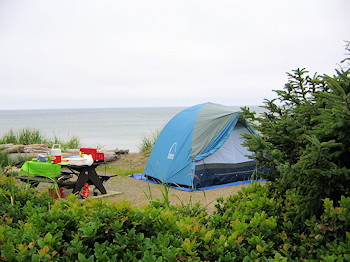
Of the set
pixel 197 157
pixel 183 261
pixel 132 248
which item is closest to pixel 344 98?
pixel 183 261

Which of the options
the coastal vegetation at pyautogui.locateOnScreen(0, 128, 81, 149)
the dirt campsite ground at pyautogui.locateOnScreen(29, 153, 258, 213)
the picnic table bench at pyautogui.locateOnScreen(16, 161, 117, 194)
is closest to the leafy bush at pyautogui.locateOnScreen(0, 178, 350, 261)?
the dirt campsite ground at pyautogui.locateOnScreen(29, 153, 258, 213)

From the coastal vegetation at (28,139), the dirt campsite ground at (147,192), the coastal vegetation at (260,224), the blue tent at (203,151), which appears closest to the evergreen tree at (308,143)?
the coastal vegetation at (260,224)

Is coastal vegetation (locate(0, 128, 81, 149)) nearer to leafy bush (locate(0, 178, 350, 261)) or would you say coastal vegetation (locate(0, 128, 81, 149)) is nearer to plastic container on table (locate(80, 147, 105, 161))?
plastic container on table (locate(80, 147, 105, 161))

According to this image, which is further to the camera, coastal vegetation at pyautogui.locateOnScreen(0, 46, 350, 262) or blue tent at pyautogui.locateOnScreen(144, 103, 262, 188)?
blue tent at pyautogui.locateOnScreen(144, 103, 262, 188)

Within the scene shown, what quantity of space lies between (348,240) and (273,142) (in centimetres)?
91

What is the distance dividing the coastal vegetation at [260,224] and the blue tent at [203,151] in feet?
16.8

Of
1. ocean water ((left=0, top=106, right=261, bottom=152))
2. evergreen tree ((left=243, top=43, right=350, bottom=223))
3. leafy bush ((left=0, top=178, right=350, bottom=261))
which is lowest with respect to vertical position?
ocean water ((left=0, top=106, right=261, bottom=152))

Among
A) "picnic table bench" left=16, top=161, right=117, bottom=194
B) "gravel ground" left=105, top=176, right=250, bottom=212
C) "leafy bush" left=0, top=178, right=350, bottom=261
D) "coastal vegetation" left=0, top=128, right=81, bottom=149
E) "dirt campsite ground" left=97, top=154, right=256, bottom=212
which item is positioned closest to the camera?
"leafy bush" left=0, top=178, right=350, bottom=261

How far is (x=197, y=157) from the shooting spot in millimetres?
7676

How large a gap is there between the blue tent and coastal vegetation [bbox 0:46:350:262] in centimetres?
512

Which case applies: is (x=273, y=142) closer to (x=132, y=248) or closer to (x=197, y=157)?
(x=132, y=248)

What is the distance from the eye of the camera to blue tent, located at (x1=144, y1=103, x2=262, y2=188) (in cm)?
773

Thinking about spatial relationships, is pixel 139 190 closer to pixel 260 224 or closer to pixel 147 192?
pixel 147 192

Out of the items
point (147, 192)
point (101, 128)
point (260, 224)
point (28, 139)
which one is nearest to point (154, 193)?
point (147, 192)
